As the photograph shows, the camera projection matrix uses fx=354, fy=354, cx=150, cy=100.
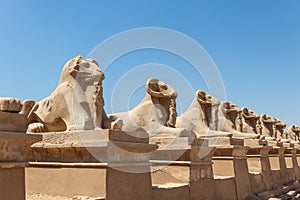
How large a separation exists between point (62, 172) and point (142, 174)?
106 cm

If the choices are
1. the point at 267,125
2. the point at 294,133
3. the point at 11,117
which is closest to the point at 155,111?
the point at 11,117

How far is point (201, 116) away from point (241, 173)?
1.71 m

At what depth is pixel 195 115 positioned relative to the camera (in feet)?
28.9

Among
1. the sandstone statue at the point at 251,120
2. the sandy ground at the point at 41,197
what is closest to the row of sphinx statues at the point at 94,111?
the sandy ground at the point at 41,197

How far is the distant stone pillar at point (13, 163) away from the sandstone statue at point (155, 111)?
3534mm

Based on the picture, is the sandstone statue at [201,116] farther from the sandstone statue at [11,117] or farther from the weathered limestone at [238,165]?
the sandstone statue at [11,117]

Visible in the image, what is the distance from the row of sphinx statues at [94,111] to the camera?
16.5 feet

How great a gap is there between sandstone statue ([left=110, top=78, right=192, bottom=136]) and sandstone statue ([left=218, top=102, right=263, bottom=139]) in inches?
102

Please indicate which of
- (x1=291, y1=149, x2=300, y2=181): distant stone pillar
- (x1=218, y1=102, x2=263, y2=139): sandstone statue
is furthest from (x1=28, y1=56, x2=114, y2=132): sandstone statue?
(x1=291, y1=149, x2=300, y2=181): distant stone pillar

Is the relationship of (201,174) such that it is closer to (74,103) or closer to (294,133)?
(74,103)

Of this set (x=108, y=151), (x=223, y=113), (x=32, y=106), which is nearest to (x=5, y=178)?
(x=108, y=151)

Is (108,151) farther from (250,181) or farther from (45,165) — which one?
(250,181)

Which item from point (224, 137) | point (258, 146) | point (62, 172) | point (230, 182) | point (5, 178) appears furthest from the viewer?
point (258, 146)

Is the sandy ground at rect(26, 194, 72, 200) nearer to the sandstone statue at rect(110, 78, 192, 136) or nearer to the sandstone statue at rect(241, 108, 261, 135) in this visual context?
the sandstone statue at rect(110, 78, 192, 136)
